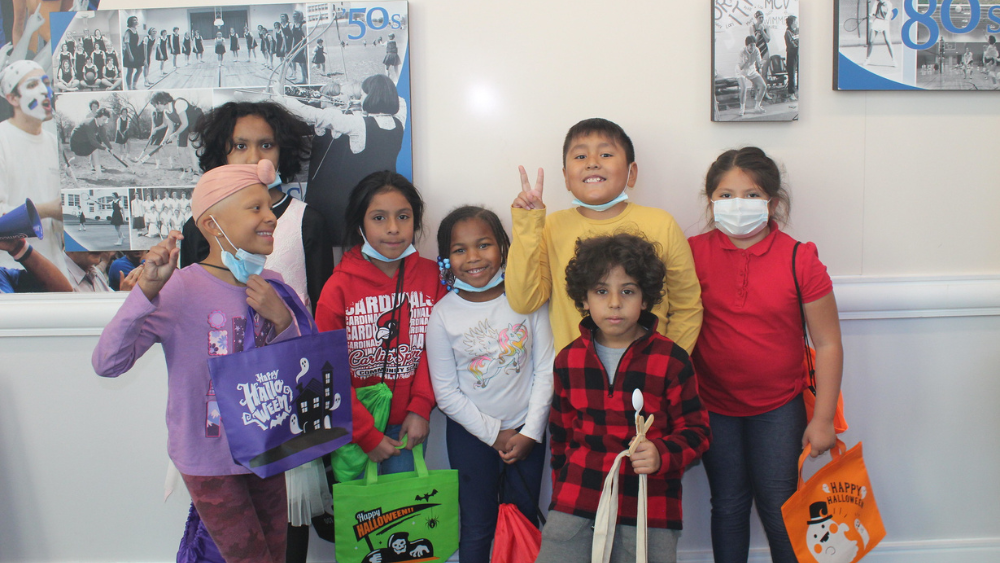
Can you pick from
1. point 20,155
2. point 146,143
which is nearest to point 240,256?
point 146,143

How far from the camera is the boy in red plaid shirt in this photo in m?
1.41

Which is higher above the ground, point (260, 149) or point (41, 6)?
point (41, 6)

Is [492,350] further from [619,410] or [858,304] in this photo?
[858,304]

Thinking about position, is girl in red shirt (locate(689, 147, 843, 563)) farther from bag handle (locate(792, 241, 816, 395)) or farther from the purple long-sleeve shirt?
the purple long-sleeve shirt

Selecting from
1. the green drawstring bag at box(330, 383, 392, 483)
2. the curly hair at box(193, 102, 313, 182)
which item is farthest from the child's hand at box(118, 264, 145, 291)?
the green drawstring bag at box(330, 383, 392, 483)

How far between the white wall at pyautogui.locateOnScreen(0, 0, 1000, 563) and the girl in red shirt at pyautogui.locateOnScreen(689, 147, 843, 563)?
371 mm

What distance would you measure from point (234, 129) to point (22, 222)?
93 centimetres

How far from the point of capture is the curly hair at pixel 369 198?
5.95ft

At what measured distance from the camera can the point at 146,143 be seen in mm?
2035

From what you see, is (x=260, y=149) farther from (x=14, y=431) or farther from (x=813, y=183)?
(x=813, y=183)

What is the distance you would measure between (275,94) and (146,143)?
502 mm

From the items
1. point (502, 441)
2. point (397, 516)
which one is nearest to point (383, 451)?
point (397, 516)

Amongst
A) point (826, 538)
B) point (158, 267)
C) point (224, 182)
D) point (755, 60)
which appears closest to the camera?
point (158, 267)

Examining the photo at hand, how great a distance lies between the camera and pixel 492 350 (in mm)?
1725
